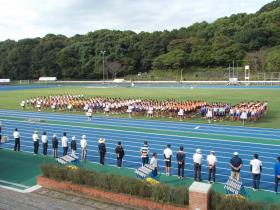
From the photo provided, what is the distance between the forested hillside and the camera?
251ft

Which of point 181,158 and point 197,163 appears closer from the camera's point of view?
point 197,163

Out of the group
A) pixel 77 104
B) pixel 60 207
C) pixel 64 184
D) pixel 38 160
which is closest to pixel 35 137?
pixel 38 160

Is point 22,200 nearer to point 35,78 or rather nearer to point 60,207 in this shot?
point 60,207

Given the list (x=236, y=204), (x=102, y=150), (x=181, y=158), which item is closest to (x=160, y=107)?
(x=102, y=150)

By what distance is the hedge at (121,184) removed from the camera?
8.88 meters

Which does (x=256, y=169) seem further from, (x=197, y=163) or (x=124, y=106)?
(x=124, y=106)

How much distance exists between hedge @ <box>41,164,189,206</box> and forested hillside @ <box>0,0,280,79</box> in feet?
212

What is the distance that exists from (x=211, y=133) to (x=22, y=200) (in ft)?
39.7

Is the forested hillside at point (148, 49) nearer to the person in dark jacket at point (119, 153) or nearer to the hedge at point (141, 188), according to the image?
the person in dark jacket at point (119, 153)

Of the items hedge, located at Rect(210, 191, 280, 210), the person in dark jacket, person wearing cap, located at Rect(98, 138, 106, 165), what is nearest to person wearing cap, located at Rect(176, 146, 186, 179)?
the person in dark jacket

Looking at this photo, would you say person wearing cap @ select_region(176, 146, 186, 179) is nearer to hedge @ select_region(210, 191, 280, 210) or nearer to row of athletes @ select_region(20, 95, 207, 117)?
hedge @ select_region(210, 191, 280, 210)

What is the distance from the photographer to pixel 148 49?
86.9 m

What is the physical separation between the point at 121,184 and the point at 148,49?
78.9 meters

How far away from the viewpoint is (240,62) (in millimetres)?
74562
